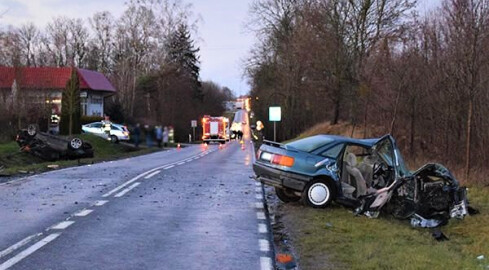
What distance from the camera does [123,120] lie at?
8.78 metres

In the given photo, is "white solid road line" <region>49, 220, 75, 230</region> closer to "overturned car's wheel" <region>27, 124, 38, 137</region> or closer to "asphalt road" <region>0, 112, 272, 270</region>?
"asphalt road" <region>0, 112, 272, 270</region>

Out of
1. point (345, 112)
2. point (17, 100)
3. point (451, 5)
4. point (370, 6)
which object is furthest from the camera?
point (345, 112)

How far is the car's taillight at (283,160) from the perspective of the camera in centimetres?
1106

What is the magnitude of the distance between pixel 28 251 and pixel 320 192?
5.62 metres

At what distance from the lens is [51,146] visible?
2741cm

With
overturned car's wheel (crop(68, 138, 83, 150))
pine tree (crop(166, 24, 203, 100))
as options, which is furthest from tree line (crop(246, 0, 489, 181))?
overturned car's wheel (crop(68, 138, 83, 150))

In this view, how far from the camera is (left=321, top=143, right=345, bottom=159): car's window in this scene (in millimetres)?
11102

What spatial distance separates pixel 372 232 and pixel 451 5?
9778 mm

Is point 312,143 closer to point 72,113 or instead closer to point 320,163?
point 320,163

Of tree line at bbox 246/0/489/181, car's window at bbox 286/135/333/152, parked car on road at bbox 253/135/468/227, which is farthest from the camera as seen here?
tree line at bbox 246/0/489/181

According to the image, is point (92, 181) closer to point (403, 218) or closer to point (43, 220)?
point (43, 220)

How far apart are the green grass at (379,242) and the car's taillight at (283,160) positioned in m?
0.92

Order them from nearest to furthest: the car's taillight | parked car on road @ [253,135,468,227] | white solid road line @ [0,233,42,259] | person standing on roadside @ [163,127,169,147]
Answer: white solid road line @ [0,233,42,259]
person standing on roadside @ [163,127,169,147]
parked car on road @ [253,135,468,227]
the car's taillight

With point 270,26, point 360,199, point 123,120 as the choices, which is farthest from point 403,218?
point 270,26
